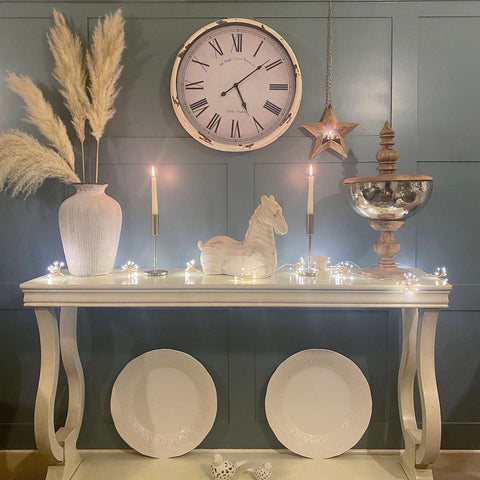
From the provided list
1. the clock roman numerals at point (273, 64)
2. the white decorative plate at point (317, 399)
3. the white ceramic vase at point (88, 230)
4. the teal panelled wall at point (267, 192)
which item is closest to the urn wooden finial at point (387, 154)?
the teal panelled wall at point (267, 192)

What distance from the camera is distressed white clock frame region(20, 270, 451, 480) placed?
1.77m

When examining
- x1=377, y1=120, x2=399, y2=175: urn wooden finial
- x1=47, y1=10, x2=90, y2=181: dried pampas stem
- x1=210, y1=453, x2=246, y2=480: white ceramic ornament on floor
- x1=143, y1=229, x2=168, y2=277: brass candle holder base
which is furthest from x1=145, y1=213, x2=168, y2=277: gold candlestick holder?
x1=377, y1=120, x2=399, y2=175: urn wooden finial

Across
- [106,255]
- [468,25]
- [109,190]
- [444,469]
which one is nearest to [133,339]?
[106,255]

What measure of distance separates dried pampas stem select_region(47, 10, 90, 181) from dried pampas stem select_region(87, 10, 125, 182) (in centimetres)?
4

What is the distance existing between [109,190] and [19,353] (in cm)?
88

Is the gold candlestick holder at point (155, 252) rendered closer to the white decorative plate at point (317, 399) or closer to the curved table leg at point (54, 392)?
the curved table leg at point (54, 392)

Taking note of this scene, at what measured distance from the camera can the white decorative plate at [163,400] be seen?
84.3 inches

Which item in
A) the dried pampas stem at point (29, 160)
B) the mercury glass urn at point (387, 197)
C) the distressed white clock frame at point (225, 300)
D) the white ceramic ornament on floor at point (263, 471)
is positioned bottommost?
the white ceramic ornament on floor at point (263, 471)

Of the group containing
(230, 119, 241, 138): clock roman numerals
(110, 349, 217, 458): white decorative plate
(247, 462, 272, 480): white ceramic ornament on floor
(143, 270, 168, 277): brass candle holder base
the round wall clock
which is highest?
the round wall clock

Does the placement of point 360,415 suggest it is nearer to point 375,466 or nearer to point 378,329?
point 375,466

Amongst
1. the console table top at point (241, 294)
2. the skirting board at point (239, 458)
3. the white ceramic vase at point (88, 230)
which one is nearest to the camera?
the console table top at point (241, 294)

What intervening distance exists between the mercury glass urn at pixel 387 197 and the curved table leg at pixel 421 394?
255 mm

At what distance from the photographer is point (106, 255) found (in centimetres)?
192

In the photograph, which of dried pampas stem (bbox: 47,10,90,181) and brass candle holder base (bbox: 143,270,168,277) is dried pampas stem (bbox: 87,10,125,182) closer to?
dried pampas stem (bbox: 47,10,90,181)
